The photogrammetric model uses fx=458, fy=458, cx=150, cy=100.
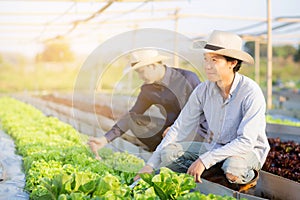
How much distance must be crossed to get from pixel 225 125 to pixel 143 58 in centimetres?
133

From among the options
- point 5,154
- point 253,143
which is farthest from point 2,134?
point 253,143

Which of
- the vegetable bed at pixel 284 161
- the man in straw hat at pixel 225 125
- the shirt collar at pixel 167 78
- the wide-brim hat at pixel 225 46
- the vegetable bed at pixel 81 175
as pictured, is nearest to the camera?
the vegetable bed at pixel 81 175

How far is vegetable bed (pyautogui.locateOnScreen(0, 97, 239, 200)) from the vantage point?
2580 mm

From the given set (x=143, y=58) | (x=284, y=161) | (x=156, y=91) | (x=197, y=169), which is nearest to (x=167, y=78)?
(x=156, y=91)

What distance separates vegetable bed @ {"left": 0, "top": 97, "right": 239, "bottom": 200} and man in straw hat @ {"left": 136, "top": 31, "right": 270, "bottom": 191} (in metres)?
0.39

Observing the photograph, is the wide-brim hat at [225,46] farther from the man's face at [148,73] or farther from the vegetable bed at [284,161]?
the vegetable bed at [284,161]

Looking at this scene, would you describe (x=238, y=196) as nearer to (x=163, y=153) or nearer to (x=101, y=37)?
(x=163, y=153)

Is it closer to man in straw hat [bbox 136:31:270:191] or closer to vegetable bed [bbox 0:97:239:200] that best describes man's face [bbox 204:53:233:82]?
man in straw hat [bbox 136:31:270:191]

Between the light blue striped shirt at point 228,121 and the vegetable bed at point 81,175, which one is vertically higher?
the light blue striped shirt at point 228,121

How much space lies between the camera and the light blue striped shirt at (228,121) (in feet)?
10.5

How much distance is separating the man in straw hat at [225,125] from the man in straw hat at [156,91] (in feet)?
3.21

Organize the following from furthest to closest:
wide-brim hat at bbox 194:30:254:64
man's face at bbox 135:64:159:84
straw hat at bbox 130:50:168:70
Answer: man's face at bbox 135:64:159:84
straw hat at bbox 130:50:168:70
wide-brim hat at bbox 194:30:254:64

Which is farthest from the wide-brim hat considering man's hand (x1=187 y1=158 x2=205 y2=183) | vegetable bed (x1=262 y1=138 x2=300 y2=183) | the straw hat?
vegetable bed (x1=262 y1=138 x2=300 y2=183)

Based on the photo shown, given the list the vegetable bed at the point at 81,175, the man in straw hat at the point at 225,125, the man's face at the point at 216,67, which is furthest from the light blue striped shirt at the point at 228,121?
the vegetable bed at the point at 81,175
